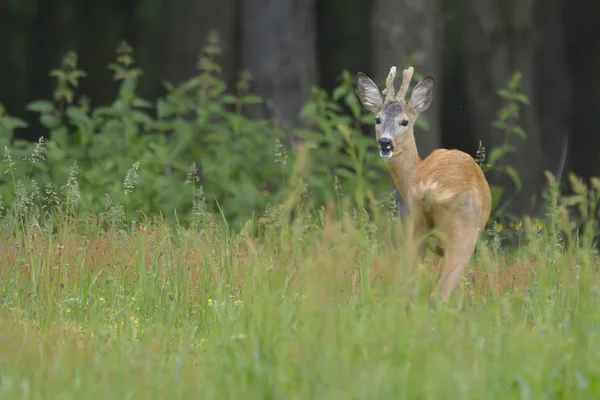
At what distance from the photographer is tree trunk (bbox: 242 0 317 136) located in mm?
12070

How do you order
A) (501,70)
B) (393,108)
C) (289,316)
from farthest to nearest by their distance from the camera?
1. (501,70)
2. (393,108)
3. (289,316)

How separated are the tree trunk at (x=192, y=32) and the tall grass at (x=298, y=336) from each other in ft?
20.1

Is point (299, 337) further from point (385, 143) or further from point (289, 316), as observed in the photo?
point (385, 143)

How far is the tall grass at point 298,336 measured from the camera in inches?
166

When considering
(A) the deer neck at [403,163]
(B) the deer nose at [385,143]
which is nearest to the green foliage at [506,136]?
(A) the deer neck at [403,163]

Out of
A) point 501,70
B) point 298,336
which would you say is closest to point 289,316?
point 298,336

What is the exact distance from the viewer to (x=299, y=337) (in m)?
4.73

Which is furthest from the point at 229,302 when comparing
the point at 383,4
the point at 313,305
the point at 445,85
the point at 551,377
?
the point at 445,85

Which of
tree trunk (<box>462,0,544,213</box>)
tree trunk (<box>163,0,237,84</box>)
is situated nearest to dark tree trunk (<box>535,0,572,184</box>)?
tree trunk (<box>462,0,544,213</box>)

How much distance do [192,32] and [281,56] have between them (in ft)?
3.30

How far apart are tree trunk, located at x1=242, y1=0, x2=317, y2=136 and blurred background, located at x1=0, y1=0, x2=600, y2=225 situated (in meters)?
0.01

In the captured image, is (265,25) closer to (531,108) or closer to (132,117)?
(132,117)

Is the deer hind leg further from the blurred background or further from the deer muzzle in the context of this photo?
the blurred background

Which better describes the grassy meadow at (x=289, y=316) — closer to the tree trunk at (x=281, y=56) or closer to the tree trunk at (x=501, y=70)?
the tree trunk at (x=281, y=56)
